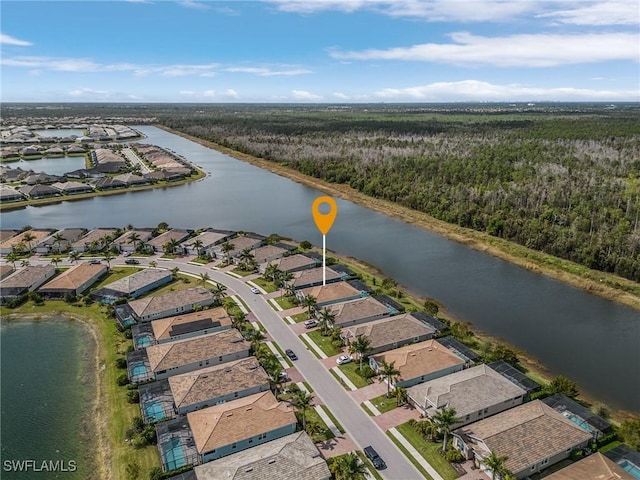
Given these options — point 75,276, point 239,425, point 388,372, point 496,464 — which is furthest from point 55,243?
point 496,464

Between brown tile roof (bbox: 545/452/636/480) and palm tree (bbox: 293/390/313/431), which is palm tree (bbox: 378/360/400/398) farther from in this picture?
brown tile roof (bbox: 545/452/636/480)

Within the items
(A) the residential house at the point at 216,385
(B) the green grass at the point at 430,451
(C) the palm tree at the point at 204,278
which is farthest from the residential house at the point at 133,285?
(B) the green grass at the point at 430,451

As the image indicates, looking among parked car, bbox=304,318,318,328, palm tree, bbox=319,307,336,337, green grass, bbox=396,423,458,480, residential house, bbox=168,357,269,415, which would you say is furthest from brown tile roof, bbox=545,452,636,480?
parked car, bbox=304,318,318,328

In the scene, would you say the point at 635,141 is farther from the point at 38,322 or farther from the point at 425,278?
the point at 38,322

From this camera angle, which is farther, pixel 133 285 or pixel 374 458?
pixel 133 285

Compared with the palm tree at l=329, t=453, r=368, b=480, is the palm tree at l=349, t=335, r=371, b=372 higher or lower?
higher

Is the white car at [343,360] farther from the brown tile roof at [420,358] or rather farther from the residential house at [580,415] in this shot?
the residential house at [580,415]

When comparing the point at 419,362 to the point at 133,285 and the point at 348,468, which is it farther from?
the point at 133,285
